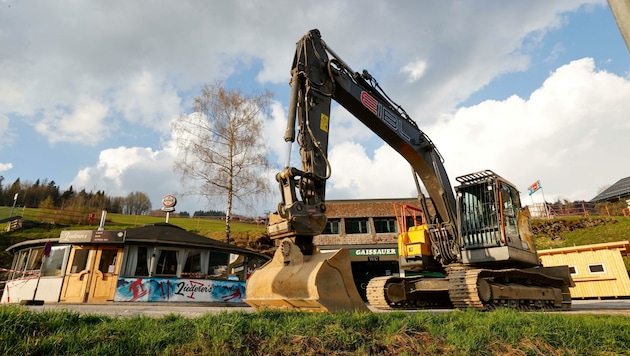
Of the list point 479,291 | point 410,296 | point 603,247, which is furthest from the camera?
point 603,247

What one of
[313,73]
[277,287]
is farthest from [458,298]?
[313,73]

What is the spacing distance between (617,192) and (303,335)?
60.3m

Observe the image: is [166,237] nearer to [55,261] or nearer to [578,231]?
[55,261]

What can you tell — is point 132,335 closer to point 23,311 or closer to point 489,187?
point 23,311

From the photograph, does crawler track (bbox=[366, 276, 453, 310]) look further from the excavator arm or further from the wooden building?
the wooden building

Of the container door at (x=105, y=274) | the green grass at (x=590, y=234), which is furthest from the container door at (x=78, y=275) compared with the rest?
the green grass at (x=590, y=234)

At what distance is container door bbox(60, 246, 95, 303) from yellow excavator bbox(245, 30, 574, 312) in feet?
46.9

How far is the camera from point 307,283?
510cm

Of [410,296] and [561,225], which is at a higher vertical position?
[561,225]

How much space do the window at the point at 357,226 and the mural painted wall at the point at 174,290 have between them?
43.1 ft

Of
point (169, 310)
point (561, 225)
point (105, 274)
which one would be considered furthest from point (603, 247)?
point (105, 274)

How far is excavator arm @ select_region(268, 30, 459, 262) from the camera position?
5.87m

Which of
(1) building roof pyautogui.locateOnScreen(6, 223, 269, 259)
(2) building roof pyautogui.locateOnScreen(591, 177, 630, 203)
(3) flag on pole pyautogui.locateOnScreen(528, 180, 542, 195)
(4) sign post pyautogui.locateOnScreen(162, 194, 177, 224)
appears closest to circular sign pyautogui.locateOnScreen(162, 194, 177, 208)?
(4) sign post pyautogui.locateOnScreen(162, 194, 177, 224)

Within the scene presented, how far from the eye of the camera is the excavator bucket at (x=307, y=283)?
16.6ft
